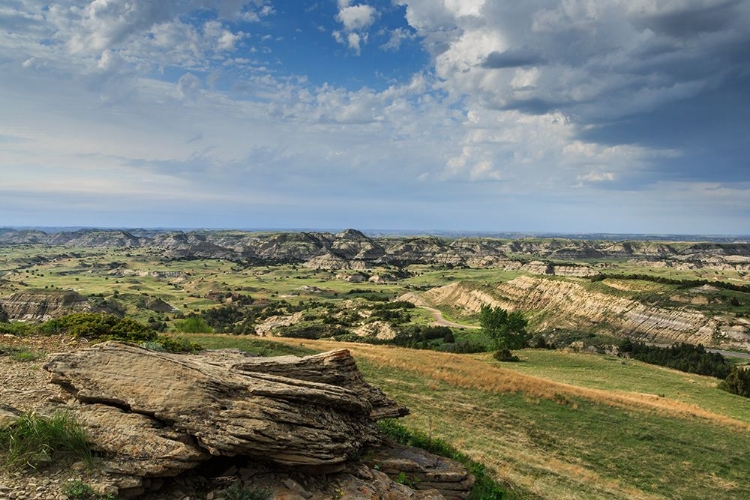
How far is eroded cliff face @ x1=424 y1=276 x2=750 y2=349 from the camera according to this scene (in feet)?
293

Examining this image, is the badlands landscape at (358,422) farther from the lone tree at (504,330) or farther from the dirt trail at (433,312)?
the dirt trail at (433,312)

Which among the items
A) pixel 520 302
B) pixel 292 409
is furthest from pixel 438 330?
pixel 292 409

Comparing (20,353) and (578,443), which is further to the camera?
(578,443)

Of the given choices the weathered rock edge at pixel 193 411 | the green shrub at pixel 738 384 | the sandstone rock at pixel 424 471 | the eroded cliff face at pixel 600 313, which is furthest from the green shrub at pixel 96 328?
the eroded cliff face at pixel 600 313

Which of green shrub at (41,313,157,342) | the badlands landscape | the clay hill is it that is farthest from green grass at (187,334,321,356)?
the clay hill

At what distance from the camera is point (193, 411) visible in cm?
1230

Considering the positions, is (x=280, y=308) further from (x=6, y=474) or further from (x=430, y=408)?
(x=6, y=474)

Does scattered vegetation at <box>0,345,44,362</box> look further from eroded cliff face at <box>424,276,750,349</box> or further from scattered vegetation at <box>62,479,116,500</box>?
eroded cliff face at <box>424,276,750,349</box>

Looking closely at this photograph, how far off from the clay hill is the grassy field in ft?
25.6

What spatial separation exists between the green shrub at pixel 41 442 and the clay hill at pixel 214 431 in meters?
0.33

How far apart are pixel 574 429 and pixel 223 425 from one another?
24958 millimetres

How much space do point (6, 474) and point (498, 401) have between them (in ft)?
94.4

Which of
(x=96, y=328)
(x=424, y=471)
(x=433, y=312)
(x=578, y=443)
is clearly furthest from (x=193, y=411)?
(x=433, y=312)

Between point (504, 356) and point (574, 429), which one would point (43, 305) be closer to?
point (504, 356)
